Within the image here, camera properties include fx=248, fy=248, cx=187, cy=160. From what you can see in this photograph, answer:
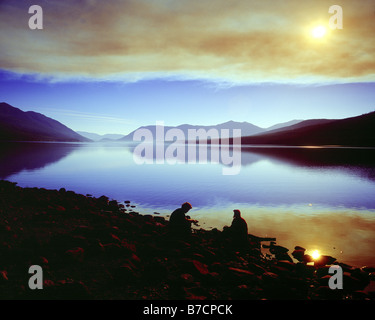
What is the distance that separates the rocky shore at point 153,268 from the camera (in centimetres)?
755

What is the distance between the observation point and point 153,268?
8711mm

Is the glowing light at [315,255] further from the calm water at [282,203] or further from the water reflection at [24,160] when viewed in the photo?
the water reflection at [24,160]

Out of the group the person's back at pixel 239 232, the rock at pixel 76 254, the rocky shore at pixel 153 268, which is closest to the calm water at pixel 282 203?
the rocky shore at pixel 153 268

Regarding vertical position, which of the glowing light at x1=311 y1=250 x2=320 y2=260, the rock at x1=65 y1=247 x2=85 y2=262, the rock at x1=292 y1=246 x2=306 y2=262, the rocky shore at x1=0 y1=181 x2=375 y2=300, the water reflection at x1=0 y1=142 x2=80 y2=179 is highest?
the water reflection at x1=0 y1=142 x2=80 y2=179

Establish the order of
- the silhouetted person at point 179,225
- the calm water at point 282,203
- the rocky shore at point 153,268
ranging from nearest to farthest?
1. the rocky shore at point 153,268
2. the silhouetted person at point 179,225
3. the calm water at point 282,203

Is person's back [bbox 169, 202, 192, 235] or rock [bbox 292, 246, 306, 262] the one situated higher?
person's back [bbox 169, 202, 192, 235]

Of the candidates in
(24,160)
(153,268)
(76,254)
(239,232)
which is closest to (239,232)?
(239,232)

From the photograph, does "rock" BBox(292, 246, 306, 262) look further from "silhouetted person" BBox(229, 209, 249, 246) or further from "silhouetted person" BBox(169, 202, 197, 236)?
"silhouetted person" BBox(169, 202, 197, 236)

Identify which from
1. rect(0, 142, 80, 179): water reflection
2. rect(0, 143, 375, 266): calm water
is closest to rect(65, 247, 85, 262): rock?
rect(0, 143, 375, 266): calm water

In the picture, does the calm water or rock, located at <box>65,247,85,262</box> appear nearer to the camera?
rock, located at <box>65,247,85,262</box>

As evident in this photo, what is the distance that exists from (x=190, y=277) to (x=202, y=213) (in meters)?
11.1

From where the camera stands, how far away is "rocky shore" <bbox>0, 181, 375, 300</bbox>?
7.55 meters

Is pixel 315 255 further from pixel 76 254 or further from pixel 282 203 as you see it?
pixel 282 203

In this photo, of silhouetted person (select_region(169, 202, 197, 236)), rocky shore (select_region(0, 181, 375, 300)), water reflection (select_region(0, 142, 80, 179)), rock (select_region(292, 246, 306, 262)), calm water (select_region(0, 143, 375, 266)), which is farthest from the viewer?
water reflection (select_region(0, 142, 80, 179))
